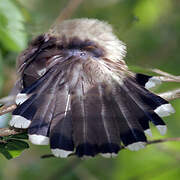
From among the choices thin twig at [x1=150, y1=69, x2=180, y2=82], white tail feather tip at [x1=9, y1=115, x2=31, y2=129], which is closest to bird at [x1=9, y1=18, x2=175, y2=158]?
white tail feather tip at [x1=9, y1=115, x2=31, y2=129]

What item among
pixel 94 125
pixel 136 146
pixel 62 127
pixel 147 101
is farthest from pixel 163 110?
pixel 62 127

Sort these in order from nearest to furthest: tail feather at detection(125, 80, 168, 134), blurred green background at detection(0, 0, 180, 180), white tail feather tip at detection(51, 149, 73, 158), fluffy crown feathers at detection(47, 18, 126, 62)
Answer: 1. white tail feather tip at detection(51, 149, 73, 158)
2. tail feather at detection(125, 80, 168, 134)
3. fluffy crown feathers at detection(47, 18, 126, 62)
4. blurred green background at detection(0, 0, 180, 180)

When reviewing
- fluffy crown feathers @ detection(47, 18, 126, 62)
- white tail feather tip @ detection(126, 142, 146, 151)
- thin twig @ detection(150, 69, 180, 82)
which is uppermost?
fluffy crown feathers @ detection(47, 18, 126, 62)

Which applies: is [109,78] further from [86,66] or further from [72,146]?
[72,146]

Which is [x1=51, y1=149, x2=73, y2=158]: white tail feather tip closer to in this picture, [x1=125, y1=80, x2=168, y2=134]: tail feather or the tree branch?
the tree branch

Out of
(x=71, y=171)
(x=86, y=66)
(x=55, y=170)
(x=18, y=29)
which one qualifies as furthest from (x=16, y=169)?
(x=86, y=66)

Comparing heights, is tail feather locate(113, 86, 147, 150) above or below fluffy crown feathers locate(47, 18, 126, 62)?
below

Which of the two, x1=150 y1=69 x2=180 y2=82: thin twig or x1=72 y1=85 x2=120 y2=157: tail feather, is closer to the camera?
x1=72 y1=85 x2=120 y2=157: tail feather

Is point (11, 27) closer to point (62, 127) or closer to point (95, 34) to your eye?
point (95, 34)

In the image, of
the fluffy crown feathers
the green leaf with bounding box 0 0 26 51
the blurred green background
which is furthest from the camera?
the blurred green background
